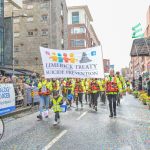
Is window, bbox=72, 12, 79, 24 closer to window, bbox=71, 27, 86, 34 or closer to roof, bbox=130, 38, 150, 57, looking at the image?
window, bbox=71, 27, 86, 34

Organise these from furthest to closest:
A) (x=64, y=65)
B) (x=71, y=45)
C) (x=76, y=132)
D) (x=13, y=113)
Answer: (x=71, y=45)
(x=13, y=113)
(x=64, y=65)
(x=76, y=132)

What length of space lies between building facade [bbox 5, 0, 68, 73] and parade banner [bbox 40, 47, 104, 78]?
3649 centimetres

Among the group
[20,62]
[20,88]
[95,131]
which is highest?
[20,62]

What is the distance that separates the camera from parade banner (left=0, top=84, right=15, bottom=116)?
1021 cm

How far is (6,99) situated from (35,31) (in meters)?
42.4

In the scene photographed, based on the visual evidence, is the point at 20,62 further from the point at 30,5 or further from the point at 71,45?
the point at 71,45

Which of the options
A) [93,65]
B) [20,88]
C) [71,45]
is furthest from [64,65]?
[71,45]

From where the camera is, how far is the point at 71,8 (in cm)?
8581

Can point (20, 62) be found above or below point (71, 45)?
below

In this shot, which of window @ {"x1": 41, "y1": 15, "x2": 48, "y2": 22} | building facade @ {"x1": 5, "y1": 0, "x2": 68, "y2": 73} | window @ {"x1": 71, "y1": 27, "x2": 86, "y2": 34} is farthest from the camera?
window @ {"x1": 71, "y1": 27, "x2": 86, "y2": 34}

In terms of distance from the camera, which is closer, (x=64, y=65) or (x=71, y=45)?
(x=64, y=65)

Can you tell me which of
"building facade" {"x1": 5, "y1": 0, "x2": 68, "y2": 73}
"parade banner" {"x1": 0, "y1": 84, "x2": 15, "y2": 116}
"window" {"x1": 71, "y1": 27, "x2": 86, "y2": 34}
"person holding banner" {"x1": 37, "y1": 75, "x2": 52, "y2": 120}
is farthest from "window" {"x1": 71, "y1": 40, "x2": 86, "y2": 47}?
"parade banner" {"x1": 0, "y1": 84, "x2": 15, "y2": 116}

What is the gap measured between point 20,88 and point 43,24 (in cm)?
3428

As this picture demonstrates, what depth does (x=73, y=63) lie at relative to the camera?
46.8 feet
